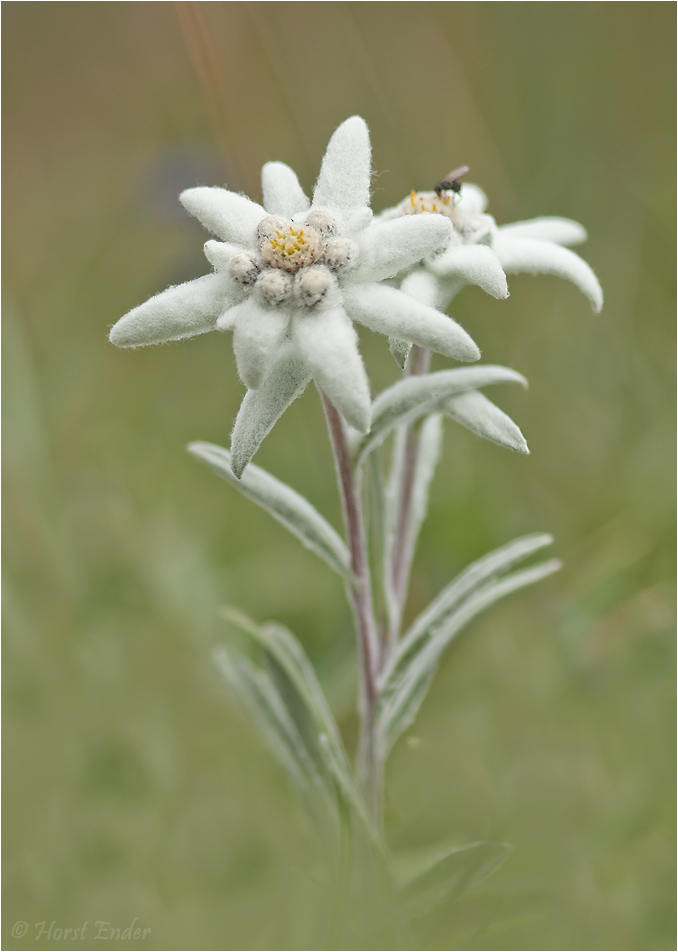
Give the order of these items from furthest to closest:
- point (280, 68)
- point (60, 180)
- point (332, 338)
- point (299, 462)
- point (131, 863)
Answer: point (60, 180) < point (280, 68) < point (299, 462) < point (131, 863) < point (332, 338)

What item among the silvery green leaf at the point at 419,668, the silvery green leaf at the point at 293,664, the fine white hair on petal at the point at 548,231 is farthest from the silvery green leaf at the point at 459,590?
the fine white hair on petal at the point at 548,231

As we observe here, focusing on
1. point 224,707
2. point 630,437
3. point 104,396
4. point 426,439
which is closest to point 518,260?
point 426,439

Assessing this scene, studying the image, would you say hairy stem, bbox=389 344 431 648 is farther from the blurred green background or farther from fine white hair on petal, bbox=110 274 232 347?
fine white hair on petal, bbox=110 274 232 347

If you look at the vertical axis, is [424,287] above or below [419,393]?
above

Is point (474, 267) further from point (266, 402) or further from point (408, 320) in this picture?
point (266, 402)

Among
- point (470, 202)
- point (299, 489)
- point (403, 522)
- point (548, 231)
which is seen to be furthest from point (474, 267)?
point (299, 489)

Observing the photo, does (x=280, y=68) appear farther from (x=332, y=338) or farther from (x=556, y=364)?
(x=332, y=338)
